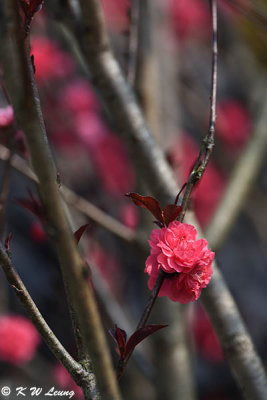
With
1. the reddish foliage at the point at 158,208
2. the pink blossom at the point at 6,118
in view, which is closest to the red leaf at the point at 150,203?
the reddish foliage at the point at 158,208

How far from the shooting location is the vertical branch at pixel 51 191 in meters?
0.53

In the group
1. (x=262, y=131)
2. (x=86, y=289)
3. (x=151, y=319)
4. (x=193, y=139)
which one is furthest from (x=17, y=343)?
(x=193, y=139)

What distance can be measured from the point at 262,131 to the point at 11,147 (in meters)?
1.09

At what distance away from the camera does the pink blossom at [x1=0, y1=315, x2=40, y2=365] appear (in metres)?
1.79

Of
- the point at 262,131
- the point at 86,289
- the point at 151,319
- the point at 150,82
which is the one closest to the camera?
the point at 86,289

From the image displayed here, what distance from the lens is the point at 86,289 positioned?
53 centimetres

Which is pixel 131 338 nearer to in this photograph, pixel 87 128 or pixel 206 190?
pixel 87 128

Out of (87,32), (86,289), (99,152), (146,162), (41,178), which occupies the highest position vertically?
(99,152)

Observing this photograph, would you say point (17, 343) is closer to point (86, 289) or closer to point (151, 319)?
point (151, 319)

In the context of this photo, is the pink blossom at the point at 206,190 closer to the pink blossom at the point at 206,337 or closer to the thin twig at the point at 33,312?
the pink blossom at the point at 206,337

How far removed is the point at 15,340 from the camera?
1.80m

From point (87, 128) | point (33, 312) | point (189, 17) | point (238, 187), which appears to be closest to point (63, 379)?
point (238, 187)

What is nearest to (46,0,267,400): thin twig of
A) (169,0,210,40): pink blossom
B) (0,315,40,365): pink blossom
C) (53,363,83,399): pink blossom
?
(53,363,83,399): pink blossom

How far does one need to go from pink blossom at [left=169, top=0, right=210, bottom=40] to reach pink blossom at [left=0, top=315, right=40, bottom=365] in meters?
1.97
